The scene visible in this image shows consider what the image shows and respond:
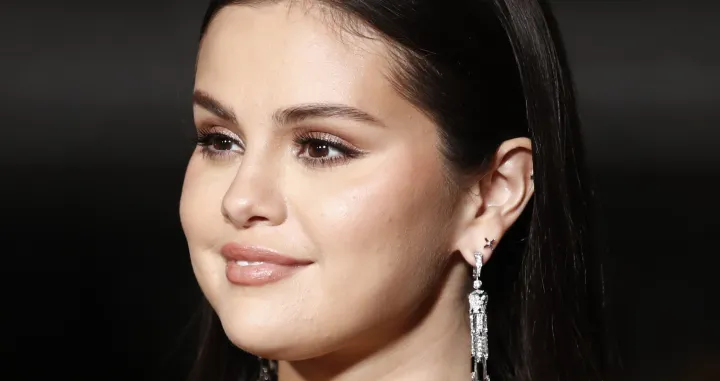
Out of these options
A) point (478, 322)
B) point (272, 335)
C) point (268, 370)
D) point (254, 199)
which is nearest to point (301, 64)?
point (254, 199)

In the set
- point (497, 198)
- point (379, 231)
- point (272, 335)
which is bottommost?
point (272, 335)

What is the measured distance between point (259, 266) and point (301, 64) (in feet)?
0.87

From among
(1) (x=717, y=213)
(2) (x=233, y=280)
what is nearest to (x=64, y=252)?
(2) (x=233, y=280)

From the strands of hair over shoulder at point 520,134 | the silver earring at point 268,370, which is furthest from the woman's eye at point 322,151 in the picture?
the silver earring at point 268,370

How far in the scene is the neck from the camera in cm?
167

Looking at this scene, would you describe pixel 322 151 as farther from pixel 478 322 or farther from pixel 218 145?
pixel 478 322

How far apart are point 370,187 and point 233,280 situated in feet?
0.72

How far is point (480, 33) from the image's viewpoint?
1642 millimetres

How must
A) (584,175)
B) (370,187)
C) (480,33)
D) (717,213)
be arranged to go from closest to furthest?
(370,187) → (480,33) → (584,175) → (717,213)

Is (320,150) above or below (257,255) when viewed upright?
above

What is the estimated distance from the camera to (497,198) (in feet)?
5.55

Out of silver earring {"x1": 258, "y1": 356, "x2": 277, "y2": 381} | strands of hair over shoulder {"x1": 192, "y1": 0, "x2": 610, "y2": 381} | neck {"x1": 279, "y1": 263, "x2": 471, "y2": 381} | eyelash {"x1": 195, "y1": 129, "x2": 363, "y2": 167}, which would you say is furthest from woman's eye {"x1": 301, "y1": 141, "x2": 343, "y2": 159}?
silver earring {"x1": 258, "y1": 356, "x2": 277, "y2": 381}

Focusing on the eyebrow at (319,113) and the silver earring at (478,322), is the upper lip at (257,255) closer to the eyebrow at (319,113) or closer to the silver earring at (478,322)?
Answer: the eyebrow at (319,113)

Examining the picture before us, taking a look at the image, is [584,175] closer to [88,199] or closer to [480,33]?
[480,33]
